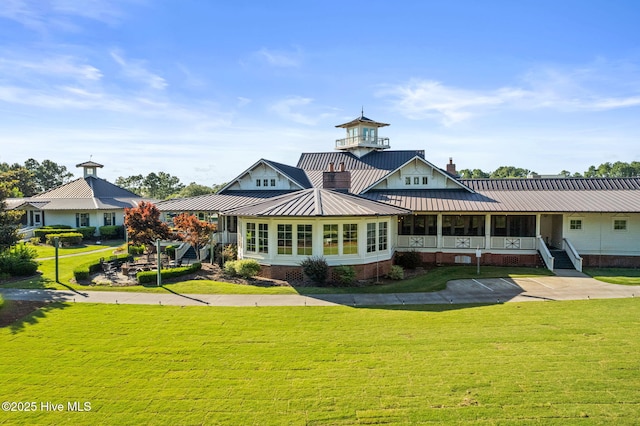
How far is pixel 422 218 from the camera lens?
2706 centimetres

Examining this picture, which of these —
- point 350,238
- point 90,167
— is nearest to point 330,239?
point 350,238

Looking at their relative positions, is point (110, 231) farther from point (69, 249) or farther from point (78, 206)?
point (69, 249)

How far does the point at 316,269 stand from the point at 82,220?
32777 millimetres

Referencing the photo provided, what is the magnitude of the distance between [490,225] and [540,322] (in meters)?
14.4

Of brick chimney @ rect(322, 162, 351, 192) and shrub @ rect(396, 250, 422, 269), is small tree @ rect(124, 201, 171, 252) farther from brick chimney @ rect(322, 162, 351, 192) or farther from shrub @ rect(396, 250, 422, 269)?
shrub @ rect(396, 250, 422, 269)

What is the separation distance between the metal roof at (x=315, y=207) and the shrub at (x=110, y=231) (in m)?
24.4

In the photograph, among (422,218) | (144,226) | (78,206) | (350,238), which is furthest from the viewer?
(78,206)

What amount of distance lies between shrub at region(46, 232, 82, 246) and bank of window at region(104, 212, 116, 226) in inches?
231

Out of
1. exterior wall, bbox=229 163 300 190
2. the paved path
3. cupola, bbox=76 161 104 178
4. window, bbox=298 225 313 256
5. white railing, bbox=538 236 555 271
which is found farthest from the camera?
cupola, bbox=76 161 104 178

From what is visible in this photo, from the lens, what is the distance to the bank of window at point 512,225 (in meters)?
26.1

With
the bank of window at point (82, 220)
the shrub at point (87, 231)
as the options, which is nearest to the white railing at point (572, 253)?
the shrub at point (87, 231)

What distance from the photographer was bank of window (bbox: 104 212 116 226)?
4147 cm

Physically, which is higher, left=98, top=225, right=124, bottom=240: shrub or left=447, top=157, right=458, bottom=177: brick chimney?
left=447, top=157, right=458, bottom=177: brick chimney

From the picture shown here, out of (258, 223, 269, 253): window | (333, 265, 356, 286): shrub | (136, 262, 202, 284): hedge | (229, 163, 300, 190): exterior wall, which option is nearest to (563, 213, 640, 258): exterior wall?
(333, 265, 356, 286): shrub
